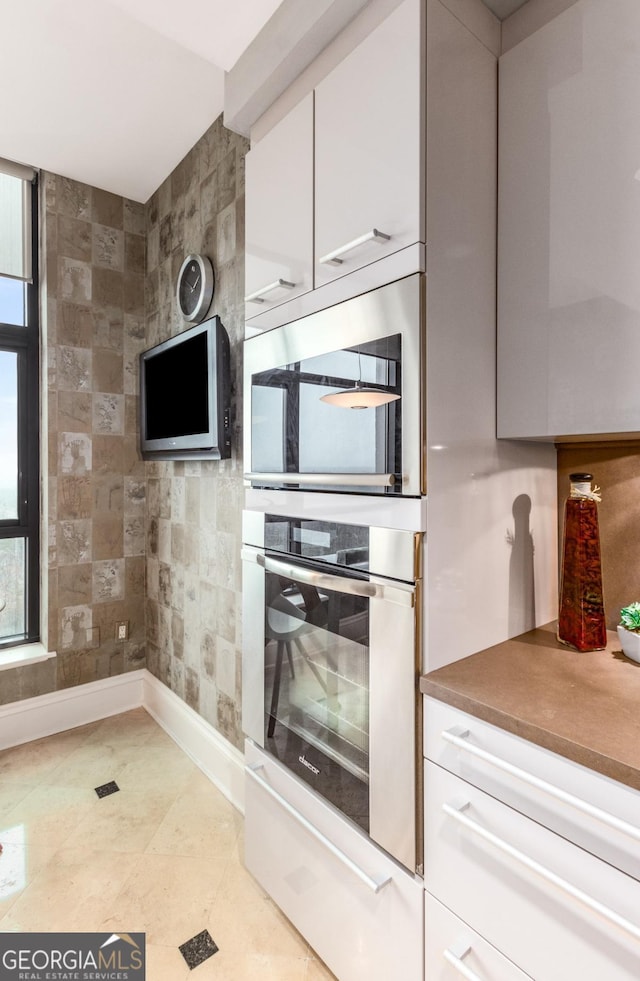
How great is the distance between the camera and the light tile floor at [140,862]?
1525 millimetres

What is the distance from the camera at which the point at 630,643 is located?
1164mm

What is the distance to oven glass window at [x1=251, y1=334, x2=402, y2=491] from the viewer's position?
3.72 feet

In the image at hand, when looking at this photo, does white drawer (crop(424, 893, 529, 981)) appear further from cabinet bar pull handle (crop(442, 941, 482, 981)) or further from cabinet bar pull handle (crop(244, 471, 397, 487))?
cabinet bar pull handle (crop(244, 471, 397, 487))

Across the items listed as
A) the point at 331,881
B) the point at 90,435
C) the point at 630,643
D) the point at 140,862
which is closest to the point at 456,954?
the point at 331,881

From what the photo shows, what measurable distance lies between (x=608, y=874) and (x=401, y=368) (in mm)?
957

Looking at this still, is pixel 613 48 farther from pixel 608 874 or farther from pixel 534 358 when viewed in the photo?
pixel 608 874

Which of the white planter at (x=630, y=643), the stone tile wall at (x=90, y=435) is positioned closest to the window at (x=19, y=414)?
the stone tile wall at (x=90, y=435)

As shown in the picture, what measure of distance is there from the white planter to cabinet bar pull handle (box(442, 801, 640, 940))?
0.50 meters

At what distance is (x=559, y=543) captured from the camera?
4.86ft

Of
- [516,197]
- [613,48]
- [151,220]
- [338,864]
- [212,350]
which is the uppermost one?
[151,220]

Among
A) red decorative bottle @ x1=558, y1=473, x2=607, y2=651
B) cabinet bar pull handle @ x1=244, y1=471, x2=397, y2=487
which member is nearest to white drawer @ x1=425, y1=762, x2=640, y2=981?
red decorative bottle @ x1=558, y1=473, x2=607, y2=651

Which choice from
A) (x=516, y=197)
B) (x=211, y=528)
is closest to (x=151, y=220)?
(x=211, y=528)

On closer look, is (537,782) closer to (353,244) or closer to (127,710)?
(353,244)

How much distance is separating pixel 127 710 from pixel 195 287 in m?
2.36
